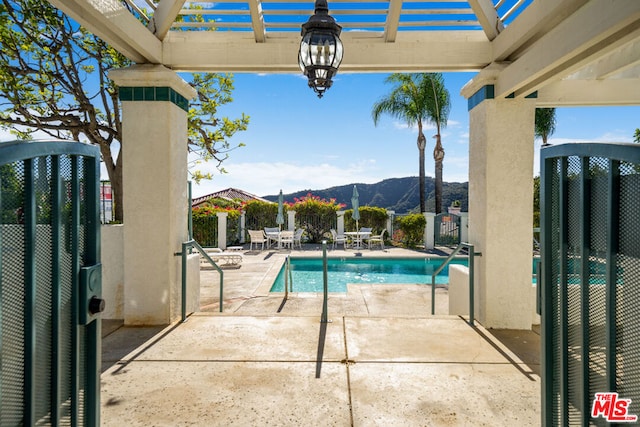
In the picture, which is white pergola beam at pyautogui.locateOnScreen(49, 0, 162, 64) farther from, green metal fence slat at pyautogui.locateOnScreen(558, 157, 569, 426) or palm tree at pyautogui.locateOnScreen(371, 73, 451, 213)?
palm tree at pyautogui.locateOnScreen(371, 73, 451, 213)

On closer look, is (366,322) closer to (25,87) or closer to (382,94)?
(25,87)

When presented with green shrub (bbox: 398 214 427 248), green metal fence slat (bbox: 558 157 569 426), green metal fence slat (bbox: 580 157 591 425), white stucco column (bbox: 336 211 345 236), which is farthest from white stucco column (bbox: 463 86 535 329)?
white stucco column (bbox: 336 211 345 236)

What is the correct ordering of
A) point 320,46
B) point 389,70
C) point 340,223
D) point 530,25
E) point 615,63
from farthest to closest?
1. point 340,223
2. point 389,70
3. point 615,63
4. point 530,25
5. point 320,46

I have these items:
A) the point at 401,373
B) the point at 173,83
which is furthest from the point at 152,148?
the point at 401,373

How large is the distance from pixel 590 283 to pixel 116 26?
4130 mm

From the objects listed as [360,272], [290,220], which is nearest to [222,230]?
[290,220]

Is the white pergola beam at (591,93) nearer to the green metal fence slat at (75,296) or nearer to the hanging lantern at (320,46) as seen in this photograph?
the hanging lantern at (320,46)

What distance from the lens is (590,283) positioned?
1.42 m

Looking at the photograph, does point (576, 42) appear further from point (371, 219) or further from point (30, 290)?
point (371, 219)

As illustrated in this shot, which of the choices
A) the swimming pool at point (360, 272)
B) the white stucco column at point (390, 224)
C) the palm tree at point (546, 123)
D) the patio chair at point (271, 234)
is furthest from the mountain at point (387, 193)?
the swimming pool at point (360, 272)

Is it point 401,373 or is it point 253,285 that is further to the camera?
point 253,285

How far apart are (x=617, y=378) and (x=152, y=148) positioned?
4455mm

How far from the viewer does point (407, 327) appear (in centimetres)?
404

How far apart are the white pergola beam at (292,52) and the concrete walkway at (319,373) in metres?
3.22
